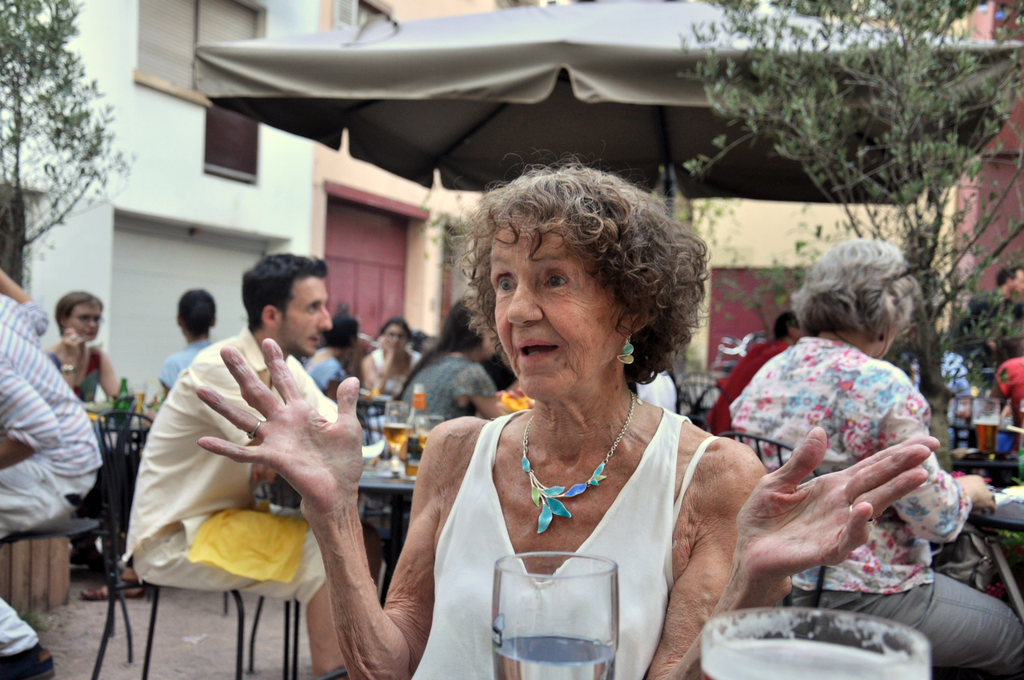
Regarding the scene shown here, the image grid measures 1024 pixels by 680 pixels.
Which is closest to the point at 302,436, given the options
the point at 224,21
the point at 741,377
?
the point at 741,377

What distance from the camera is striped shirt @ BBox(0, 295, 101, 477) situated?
2.98 m

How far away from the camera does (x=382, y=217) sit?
1314 cm

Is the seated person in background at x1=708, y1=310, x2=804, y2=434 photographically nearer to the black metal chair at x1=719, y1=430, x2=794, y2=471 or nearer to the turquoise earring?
the black metal chair at x1=719, y1=430, x2=794, y2=471

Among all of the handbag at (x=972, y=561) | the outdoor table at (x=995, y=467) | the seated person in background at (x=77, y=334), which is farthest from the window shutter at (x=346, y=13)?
the handbag at (x=972, y=561)

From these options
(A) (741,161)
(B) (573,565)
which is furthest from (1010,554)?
(A) (741,161)

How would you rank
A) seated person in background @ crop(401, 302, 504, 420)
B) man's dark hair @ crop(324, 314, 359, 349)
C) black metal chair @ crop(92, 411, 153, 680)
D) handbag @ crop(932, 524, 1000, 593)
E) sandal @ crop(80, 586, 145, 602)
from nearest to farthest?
handbag @ crop(932, 524, 1000, 593) → black metal chair @ crop(92, 411, 153, 680) → seated person in background @ crop(401, 302, 504, 420) → sandal @ crop(80, 586, 145, 602) → man's dark hair @ crop(324, 314, 359, 349)

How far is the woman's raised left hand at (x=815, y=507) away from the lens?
90 centimetres

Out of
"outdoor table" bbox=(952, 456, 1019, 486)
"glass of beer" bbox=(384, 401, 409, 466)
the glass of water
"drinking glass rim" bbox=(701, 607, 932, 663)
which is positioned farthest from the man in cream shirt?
"outdoor table" bbox=(952, 456, 1019, 486)

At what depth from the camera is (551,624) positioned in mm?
742

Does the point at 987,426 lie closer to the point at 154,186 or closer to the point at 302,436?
the point at 302,436

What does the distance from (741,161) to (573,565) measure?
4712 mm

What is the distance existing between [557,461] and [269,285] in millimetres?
2272

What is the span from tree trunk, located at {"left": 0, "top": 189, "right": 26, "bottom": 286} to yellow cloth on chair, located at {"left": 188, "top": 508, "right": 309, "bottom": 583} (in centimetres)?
311

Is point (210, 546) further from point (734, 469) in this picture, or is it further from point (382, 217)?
point (382, 217)
